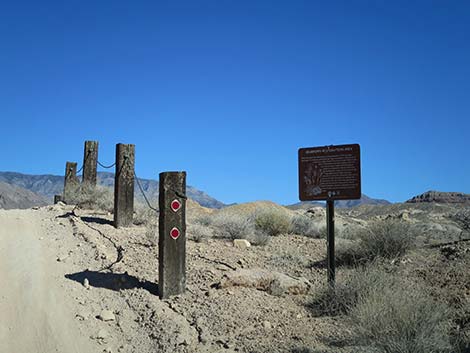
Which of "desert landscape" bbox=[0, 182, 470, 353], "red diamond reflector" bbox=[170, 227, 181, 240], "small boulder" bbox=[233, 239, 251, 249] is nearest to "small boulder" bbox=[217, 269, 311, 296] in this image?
"desert landscape" bbox=[0, 182, 470, 353]

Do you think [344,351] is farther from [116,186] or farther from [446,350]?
[116,186]

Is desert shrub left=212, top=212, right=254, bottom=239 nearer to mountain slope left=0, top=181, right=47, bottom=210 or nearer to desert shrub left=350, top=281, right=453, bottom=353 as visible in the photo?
desert shrub left=350, top=281, right=453, bottom=353

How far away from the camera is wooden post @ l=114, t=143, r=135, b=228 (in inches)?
463

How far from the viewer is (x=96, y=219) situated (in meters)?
12.4

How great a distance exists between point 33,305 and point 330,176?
493 cm

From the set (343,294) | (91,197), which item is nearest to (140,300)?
(343,294)

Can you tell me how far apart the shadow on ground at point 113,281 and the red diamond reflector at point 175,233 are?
Result: 0.86 metres

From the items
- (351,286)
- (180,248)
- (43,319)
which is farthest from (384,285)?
(43,319)

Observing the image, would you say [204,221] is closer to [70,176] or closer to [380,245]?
[380,245]

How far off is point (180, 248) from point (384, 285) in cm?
305

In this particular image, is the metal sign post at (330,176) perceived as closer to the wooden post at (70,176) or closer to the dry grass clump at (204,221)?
the dry grass clump at (204,221)

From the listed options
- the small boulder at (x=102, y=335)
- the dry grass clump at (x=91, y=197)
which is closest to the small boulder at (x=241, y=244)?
the dry grass clump at (x=91, y=197)

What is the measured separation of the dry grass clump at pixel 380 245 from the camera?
10.8 metres

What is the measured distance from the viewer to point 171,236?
24.8 feet
